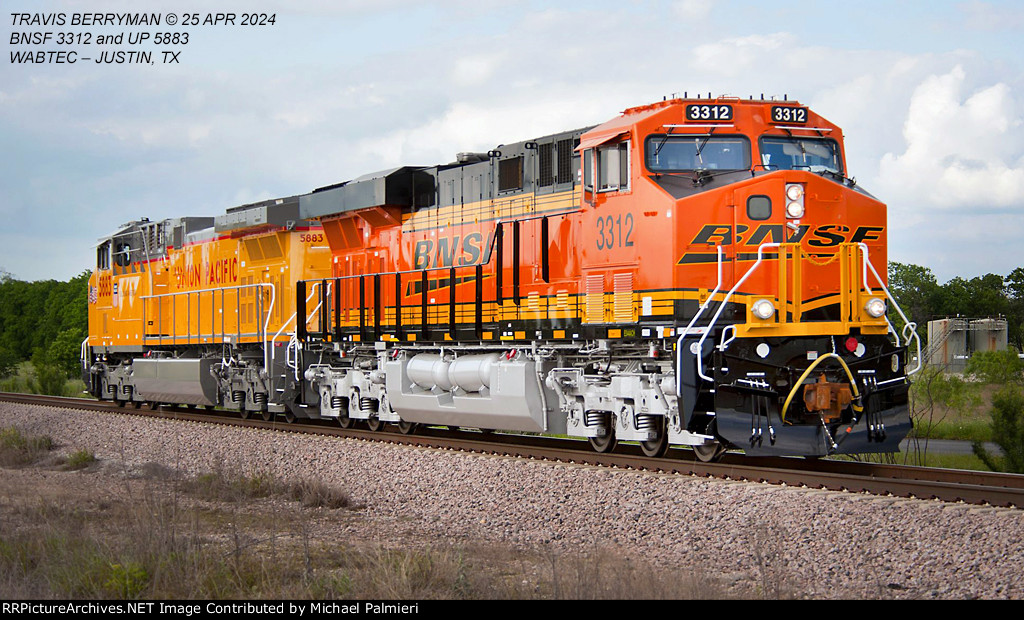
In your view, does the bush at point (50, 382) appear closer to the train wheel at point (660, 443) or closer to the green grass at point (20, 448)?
the green grass at point (20, 448)

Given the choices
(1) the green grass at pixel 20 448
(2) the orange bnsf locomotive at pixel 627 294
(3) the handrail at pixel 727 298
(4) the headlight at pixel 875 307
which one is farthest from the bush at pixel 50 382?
(4) the headlight at pixel 875 307

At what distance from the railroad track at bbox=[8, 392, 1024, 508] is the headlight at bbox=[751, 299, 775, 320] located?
155 centimetres

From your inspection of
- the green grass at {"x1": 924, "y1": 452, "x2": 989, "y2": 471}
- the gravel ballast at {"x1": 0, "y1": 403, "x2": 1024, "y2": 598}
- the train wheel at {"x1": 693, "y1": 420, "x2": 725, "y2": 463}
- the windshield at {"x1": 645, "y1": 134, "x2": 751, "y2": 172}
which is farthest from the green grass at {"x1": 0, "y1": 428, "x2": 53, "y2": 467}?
the green grass at {"x1": 924, "y1": 452, "x2": 989, "y2": 471}

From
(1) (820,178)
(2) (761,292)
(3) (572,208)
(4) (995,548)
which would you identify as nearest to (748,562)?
(4) (995,548)

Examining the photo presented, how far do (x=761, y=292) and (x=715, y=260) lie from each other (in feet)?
1.94

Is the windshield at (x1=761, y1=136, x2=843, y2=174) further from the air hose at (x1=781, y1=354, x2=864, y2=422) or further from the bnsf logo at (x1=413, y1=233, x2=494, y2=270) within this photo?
the bnsf logo at (x1=413, y1=233, x2=494, y2=270)

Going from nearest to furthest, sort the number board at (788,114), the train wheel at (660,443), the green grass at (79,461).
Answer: the number board at (788,114)
the train wheel at (660,443)
the green grass at (79,461)

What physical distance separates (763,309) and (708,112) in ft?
7.80

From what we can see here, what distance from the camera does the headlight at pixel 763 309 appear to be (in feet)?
35.0

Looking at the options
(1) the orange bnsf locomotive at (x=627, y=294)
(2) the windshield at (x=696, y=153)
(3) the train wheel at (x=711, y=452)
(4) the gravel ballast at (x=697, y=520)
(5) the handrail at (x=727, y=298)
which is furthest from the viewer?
(2) the windshield at (x=696, y=153)

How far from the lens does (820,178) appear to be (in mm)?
11195

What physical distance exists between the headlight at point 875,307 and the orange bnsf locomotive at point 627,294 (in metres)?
0.01

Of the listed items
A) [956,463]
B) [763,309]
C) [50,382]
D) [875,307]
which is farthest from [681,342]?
[50,382]
